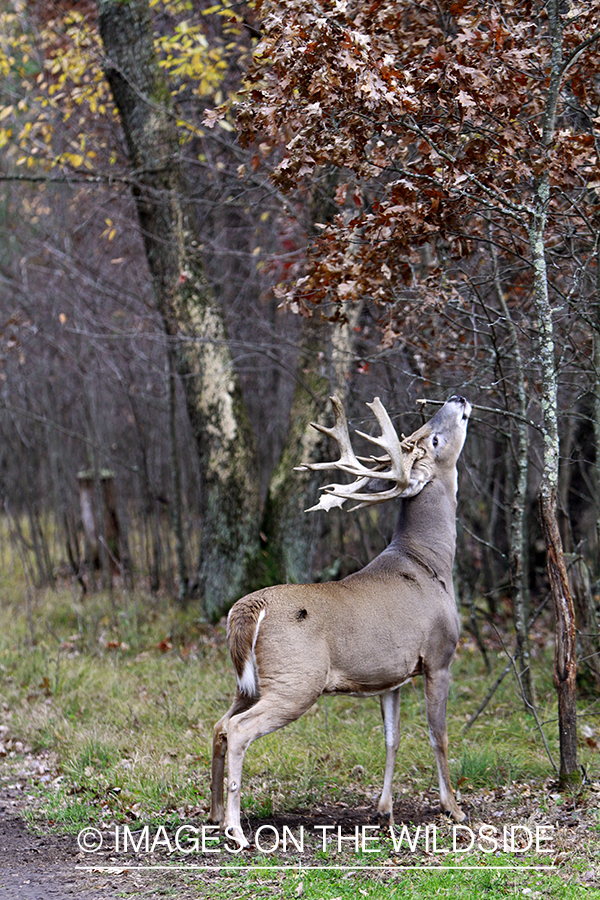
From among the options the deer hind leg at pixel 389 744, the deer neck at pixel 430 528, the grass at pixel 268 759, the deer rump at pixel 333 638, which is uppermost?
the deer neck at pixel 430 528

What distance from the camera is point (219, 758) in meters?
4.75

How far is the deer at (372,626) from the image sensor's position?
14.7 ft

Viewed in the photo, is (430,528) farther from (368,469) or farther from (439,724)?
(439,724)

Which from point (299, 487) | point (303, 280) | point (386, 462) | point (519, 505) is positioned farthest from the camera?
point (299, 487)

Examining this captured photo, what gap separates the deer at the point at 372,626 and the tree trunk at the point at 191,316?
409 cm

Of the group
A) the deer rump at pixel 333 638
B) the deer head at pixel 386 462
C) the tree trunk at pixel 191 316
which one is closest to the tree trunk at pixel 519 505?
the deer head at pixel 386 462

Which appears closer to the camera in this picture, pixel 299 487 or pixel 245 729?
pixel 245 729

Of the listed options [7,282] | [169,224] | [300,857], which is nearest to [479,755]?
[300,857]

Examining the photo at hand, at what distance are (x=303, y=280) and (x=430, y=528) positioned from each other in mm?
1758

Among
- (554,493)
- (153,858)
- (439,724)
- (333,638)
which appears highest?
(554,493)

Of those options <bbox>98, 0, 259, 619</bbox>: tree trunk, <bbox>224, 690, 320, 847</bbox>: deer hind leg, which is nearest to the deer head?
<bbox>224, 690, 320, 847</bbox>: deer hind leg

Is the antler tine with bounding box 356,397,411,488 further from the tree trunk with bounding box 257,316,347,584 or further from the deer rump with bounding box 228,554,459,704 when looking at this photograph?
the tree trunk with bounding box 257,316,347,584

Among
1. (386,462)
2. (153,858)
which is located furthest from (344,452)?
(153,858)

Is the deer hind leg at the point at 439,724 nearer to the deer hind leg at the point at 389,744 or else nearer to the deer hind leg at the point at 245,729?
the deer hind leg at the point at 389,744
